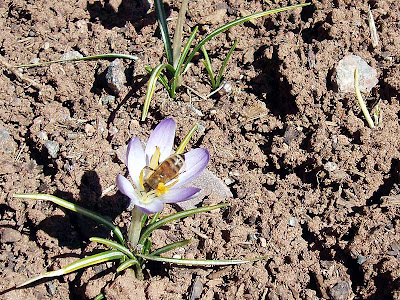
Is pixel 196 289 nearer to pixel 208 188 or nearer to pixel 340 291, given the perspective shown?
pixel 208 188

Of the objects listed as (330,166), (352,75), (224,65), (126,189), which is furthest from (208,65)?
(126,189)

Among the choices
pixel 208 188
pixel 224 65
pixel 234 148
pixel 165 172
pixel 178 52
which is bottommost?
pixel 208 188

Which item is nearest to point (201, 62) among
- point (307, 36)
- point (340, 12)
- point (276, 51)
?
point (276, 51)

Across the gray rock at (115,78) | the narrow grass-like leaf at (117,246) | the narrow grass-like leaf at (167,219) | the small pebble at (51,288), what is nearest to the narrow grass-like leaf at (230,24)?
the gray rock at (115,78)

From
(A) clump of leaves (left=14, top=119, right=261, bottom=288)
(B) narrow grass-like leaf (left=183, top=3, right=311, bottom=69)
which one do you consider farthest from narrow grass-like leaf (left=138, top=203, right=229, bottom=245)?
(B) narrow grass-like leaf (left=183, top=3, right=311, bottom=69)

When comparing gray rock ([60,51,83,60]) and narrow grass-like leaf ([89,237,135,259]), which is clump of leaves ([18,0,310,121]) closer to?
gray rock ([60,51,83,60])

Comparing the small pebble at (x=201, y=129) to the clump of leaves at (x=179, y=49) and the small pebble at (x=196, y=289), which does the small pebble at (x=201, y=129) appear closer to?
the clump of leaves at (x=179, y=49)

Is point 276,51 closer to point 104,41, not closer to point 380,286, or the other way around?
point 104,41
